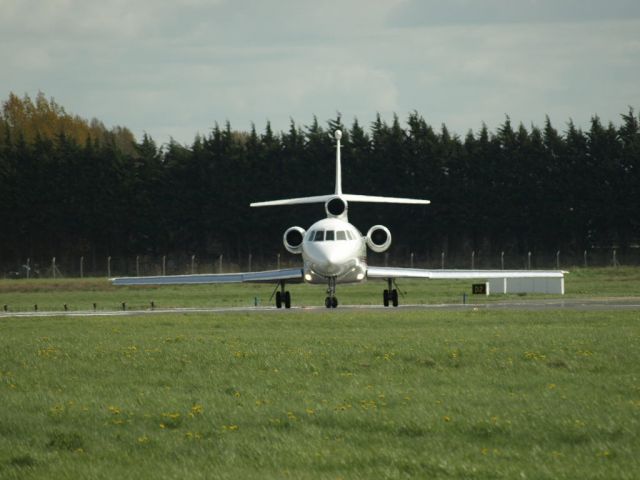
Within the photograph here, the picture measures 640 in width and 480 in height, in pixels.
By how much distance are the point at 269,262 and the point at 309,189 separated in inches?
276

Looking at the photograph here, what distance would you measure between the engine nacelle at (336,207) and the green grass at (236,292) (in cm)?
489

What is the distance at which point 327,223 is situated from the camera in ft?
136

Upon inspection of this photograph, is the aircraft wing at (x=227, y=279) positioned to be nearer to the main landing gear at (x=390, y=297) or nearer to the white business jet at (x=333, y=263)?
the white business jet at (x=333, y=263)

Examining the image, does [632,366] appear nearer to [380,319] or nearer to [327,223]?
[380,319]

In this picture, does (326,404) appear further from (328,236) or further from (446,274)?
(446,274)

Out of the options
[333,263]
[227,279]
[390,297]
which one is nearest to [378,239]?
[390,297]

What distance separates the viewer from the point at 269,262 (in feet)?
268

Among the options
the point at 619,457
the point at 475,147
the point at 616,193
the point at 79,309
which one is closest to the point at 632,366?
the point at 619,457

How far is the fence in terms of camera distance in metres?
75.3

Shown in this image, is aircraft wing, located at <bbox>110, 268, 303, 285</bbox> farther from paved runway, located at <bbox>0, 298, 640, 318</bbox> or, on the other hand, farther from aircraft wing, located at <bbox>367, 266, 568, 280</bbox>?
aircraft wing, located at <bbox>367, 266, 568, 280</bbox>

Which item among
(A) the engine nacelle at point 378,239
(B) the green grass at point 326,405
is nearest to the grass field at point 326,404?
(B) the green grass at point 326,405

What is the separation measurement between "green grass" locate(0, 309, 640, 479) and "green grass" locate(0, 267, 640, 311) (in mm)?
22981

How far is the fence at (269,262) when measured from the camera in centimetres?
→ 7531

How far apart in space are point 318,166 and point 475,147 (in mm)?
11638
